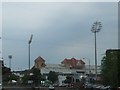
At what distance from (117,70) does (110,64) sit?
411 centimetres

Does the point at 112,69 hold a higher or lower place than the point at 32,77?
higher

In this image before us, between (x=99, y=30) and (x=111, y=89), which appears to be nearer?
(x=111, y=89)

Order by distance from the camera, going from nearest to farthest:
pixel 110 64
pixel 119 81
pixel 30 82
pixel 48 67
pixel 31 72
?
pixel 119 81 < pixel 110 64 < pixel 30 82 < pixel 31 72 < pixel 48 67

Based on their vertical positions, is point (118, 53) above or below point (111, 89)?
above

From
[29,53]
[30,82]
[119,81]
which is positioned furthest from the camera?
[30,82]

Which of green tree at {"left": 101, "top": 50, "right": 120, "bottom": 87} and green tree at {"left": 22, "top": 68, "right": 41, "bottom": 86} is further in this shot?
green tree at {"left": 22, "top": 68, "right": 41, "bottom": 86}

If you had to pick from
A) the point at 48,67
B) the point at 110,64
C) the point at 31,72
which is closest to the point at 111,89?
the point at 110,64

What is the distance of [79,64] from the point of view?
381 feet

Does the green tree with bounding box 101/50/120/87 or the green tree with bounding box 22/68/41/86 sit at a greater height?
the green tree with bounding box 101/50/120/87

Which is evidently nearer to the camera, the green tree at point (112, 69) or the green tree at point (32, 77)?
the green tree at point (112, 69)

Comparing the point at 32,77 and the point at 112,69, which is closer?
the point at 112,69

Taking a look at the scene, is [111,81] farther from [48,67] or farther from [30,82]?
[48,67]

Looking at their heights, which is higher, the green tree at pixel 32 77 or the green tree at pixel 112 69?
the green tree at pixel 112 69

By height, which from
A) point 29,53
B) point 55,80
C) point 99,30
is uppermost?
point 99,30
